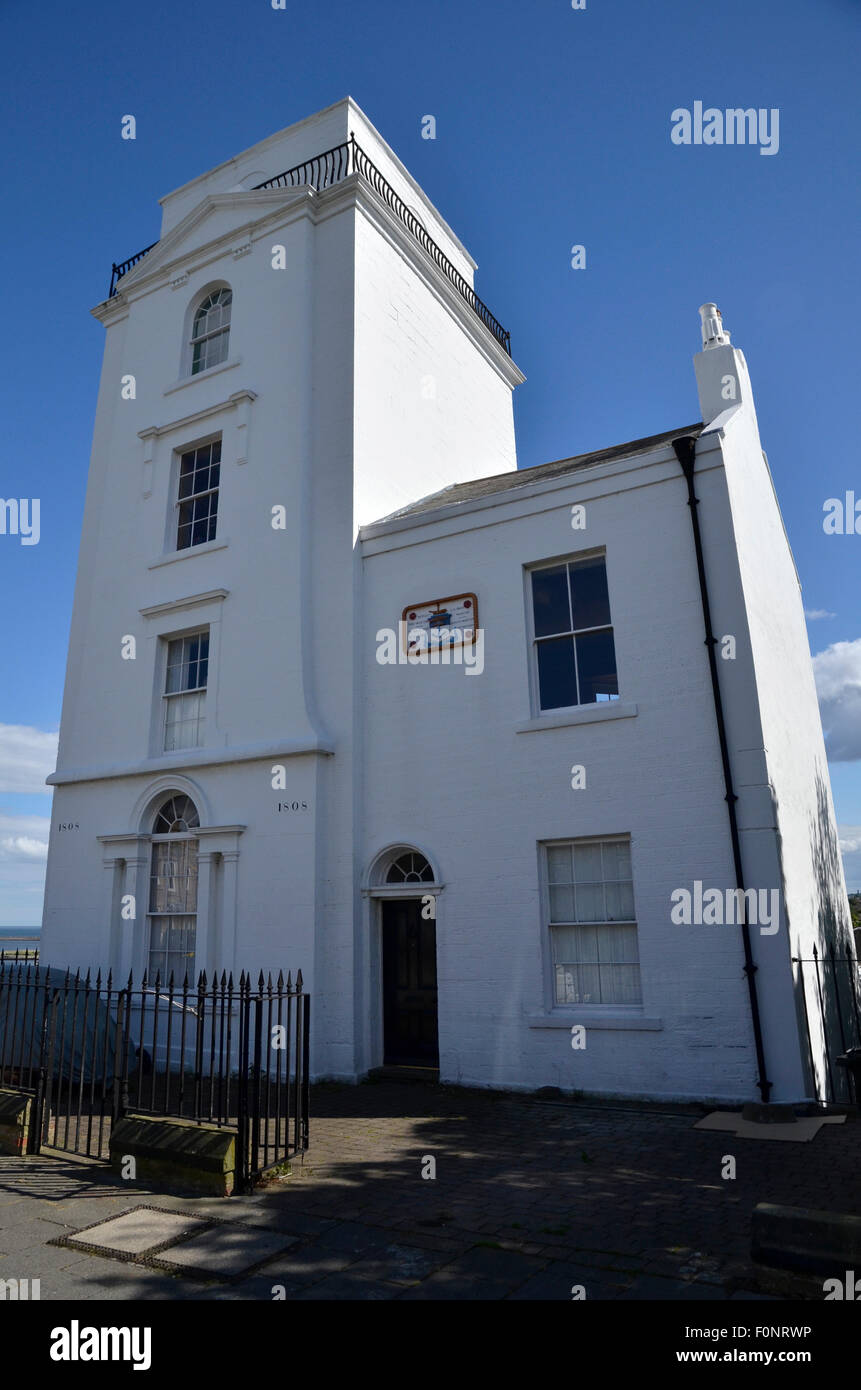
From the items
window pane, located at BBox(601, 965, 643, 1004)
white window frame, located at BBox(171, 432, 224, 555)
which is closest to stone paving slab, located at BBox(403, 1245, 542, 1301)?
window pane, located at BBox(601, 965, 643, 1004)

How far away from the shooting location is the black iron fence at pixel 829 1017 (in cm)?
930

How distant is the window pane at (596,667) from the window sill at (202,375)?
28.3ft

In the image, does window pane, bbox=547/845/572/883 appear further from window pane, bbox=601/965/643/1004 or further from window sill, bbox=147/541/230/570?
window sill, bbox=147/541/230/570

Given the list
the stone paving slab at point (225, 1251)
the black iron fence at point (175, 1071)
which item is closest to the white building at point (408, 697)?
the black iron fence at point (175, 1071)

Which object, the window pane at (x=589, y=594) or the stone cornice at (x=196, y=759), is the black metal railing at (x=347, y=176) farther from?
the stone cornice at (x=196, y=759)

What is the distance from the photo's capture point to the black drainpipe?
895 centimetres

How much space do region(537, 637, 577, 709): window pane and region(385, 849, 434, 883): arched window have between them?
273 centimetres

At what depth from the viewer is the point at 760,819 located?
9375mm

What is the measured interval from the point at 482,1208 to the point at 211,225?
17.2 m

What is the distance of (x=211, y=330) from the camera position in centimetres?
1633

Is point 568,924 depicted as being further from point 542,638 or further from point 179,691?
point 179,691

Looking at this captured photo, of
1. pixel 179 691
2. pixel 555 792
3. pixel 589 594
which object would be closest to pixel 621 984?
pixel 555 792
